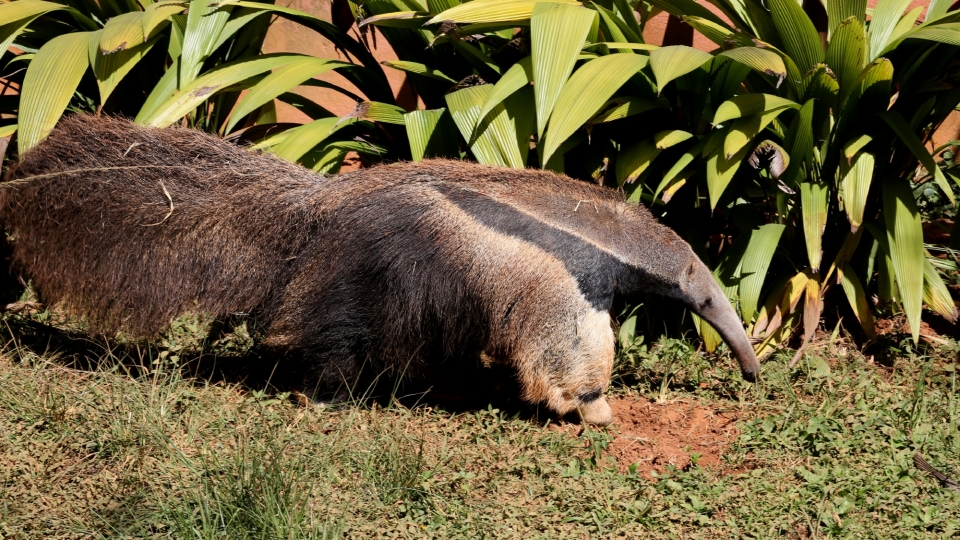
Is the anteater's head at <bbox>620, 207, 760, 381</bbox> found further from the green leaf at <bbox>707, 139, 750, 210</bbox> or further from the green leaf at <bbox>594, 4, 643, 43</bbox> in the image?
the green leaf at <bbox>594, 4, 643, 43</bbox>

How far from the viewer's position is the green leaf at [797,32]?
4.86 metres

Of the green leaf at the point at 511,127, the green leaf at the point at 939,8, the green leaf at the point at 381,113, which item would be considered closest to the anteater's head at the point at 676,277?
Answer: the green leaf at the point at 511,127

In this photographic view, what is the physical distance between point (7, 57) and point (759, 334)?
523 centimetres

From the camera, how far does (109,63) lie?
5047 mm

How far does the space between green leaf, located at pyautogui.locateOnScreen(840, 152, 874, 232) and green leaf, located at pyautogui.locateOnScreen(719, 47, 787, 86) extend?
0.77m

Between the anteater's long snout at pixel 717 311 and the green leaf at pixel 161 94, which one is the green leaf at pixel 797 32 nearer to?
the anteater's long snout at pixel 717 311

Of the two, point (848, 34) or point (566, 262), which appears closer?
point (566, 262)

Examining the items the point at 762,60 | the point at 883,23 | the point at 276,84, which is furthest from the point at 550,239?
the point at 883,23

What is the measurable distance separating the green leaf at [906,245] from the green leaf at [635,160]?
4.43ft

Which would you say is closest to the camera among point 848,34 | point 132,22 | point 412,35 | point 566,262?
point 566,262

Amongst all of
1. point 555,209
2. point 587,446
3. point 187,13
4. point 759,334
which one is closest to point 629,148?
point 555,209

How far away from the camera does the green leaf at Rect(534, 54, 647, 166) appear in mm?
4582

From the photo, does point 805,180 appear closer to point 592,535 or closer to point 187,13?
point 592,535

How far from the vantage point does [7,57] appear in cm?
622
